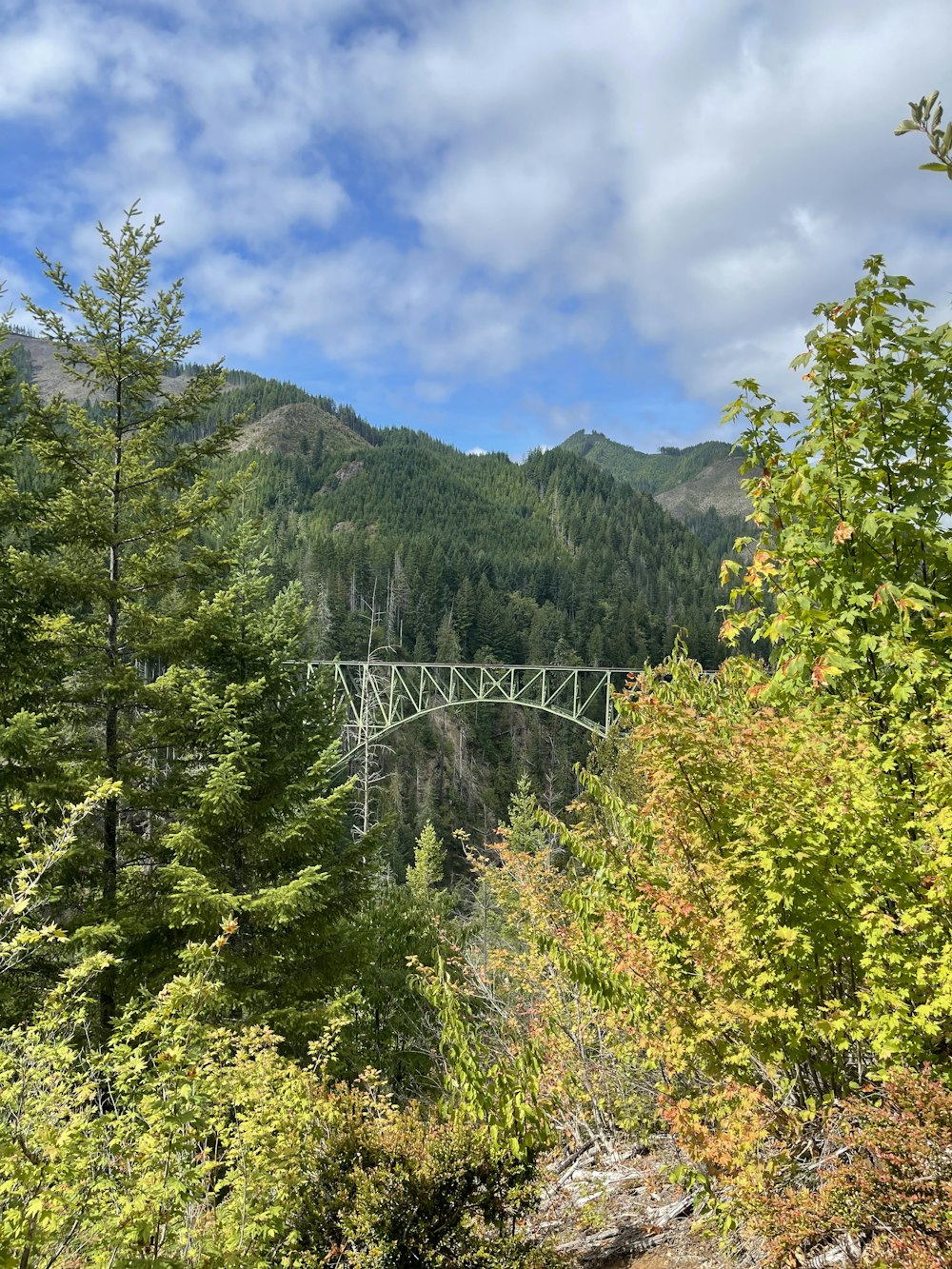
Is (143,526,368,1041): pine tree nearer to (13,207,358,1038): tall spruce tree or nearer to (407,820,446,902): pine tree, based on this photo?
(13,207,358,1038): tall spruce tree

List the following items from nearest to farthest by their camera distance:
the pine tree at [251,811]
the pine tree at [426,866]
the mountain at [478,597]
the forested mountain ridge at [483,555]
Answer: the pine tree at [251,811], the pine tree at [426,866], the mountain at [478,597], the forested mountain ridge at [483,555]

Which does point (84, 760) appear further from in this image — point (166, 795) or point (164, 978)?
point (164, 978)

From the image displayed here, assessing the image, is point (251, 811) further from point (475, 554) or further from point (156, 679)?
point (475, 554)

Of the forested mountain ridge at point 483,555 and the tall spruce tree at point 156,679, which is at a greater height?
the forested mountain ridge at point 483,555

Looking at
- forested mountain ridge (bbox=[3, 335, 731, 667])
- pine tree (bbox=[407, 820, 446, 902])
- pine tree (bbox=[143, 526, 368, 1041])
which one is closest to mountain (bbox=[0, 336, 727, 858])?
forested mountain ridge (bbox=[3, 335, 731, 667])

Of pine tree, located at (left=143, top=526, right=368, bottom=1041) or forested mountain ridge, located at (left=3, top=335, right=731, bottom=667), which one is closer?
pine tree, located at (left=143, top=526, right=368, bottom=1041)

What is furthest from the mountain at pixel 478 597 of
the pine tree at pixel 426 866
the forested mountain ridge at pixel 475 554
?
the pine tree at pixel 426 866

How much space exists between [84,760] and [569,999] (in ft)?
19.1

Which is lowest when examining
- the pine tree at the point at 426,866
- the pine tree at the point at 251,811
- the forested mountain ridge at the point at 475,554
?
the pine tree at the point at 426,866

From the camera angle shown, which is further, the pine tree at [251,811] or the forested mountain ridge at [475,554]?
the forested mountain ridge at [475,554]

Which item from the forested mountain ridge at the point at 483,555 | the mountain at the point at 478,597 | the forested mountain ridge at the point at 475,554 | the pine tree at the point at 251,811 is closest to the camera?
the pine tree at the point at 251,811

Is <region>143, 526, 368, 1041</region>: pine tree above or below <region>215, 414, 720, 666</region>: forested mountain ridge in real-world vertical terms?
below

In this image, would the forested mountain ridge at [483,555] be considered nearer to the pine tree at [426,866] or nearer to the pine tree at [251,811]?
the pine tree at [426,866]

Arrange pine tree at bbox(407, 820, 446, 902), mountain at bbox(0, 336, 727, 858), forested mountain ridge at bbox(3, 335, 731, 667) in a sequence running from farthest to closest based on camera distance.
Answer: forested mountain ridge at bbox(3, 335, 731, 667)
mountain at bbox(0, 336, 727, 858)
pine tree at bbox(407, 820, 446, 902)
